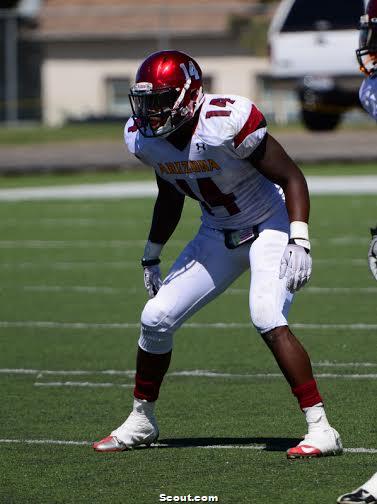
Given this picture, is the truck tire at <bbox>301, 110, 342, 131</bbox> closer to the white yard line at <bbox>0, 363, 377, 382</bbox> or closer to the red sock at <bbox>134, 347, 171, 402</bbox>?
the white yard line at <bbox>0, 363, 377, 382</bbox>

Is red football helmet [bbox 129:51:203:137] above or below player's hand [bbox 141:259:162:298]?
above

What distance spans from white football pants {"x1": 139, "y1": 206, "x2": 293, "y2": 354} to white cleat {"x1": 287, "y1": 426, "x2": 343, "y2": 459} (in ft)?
1.74

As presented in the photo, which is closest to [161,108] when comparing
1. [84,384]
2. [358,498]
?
[358,498]

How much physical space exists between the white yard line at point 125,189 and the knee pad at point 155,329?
1119cm

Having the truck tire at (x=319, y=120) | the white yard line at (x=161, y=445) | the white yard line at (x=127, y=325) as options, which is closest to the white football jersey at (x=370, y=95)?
the white yard line at (x=161, y=445)

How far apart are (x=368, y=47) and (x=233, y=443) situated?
5.80 feet

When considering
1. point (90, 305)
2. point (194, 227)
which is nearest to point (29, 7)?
point (194, 227)

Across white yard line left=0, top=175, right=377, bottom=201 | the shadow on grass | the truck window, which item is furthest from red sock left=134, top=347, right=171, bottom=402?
the truck window

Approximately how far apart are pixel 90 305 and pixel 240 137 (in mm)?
4689

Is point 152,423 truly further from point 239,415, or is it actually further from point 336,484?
point 336,484

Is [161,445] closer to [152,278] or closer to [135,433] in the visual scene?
[135,433]

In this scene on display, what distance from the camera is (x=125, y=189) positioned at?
1873cm

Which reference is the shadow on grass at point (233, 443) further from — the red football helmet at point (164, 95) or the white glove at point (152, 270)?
the red football helmet at point (164, 95)

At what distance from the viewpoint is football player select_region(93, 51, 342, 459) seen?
227 inches
